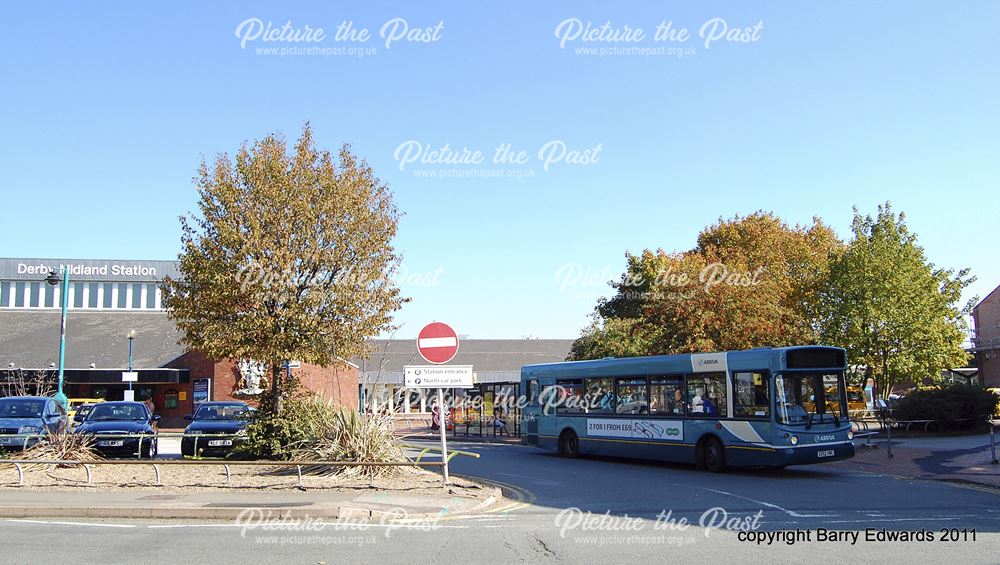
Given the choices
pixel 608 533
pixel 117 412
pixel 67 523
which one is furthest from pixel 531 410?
pixel 67 523

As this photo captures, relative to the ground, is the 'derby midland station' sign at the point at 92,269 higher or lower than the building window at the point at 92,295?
higher

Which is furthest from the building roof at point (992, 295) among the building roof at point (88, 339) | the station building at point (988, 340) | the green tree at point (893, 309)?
the building roof at point (88, 339)

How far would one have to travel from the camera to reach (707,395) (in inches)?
691

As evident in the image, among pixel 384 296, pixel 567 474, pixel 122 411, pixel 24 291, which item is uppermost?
pixel 24 291

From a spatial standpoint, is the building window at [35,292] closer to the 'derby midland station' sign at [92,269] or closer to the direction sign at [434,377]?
the 'derby midland station' sign at [92,269]

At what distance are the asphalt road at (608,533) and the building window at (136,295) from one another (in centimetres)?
6414

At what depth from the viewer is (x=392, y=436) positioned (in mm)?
14734

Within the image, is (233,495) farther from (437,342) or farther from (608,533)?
(608,533)

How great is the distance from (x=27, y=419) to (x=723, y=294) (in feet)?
69.6

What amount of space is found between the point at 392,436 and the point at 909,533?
28.2 feet

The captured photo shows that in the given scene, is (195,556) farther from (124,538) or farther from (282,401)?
(282,401)

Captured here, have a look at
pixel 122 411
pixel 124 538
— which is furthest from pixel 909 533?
pixel 122 411

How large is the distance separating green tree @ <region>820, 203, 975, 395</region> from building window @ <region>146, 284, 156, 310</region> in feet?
186

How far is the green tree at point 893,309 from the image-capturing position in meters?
31.3
